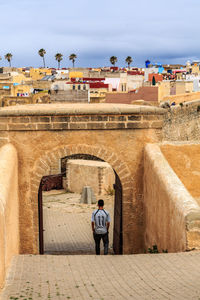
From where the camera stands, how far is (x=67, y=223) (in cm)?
1561

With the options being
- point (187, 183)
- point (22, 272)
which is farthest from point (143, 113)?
point (22, 272)

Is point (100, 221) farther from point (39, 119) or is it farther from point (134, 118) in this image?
point (39, 119)

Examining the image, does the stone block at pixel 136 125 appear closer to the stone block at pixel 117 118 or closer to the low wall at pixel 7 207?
the stone block at pixel 117 118

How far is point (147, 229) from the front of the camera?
859cm

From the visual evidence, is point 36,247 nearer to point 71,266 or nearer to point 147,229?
point 147,229

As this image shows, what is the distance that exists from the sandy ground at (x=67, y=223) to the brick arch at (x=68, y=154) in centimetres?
269

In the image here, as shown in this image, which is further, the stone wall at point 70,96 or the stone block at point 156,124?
the stone wall at point 70,96

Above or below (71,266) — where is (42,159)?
above

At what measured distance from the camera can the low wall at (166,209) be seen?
221 inches

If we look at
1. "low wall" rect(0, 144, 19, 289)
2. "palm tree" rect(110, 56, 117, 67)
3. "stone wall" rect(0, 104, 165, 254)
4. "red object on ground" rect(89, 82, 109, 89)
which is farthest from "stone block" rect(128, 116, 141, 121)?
"palm tree" rect(110, 56, 117, 67)

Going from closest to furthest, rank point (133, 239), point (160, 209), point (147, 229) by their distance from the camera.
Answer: point (160, 209)
point (147, 229)
point (133, 239)

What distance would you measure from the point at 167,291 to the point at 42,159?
16.0ft

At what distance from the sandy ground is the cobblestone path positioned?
15.8 ft

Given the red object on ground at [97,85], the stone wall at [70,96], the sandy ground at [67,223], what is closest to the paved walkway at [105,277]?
the sandy ground at [67,223]
